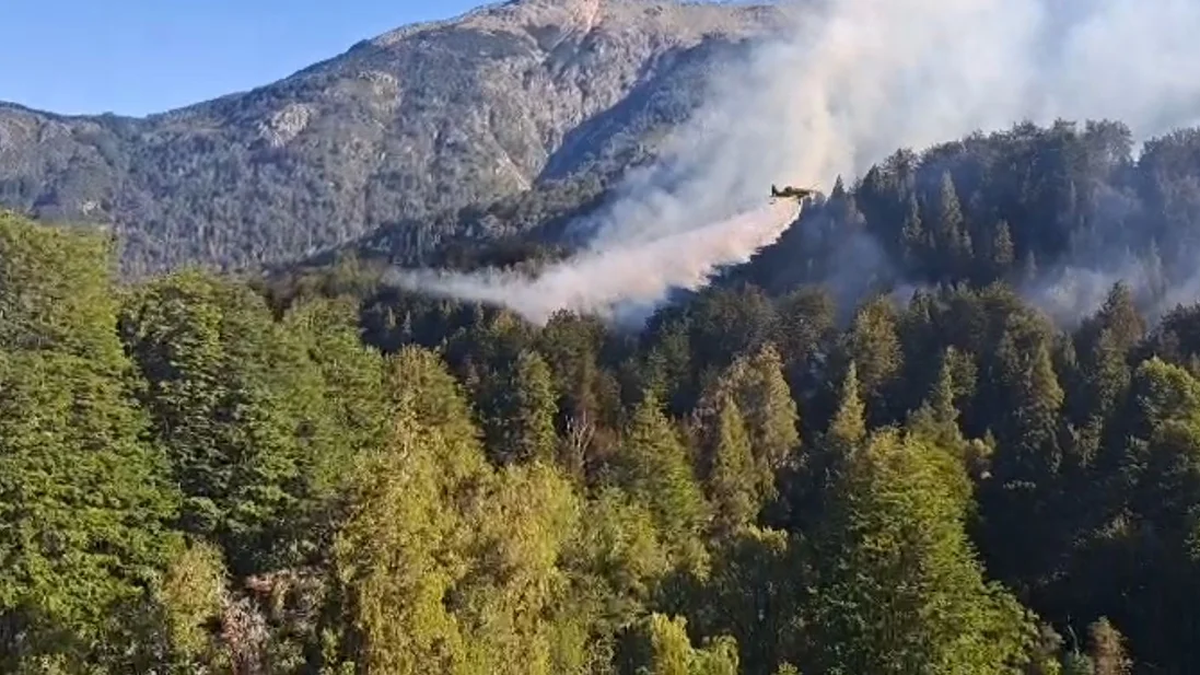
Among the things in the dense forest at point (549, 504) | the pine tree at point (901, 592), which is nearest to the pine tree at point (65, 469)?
the dense forest at point (549, 504)

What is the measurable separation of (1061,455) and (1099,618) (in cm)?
1826

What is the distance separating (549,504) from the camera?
36.6 metres

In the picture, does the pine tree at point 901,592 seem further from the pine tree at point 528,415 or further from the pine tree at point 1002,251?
the pine tree at point 1002,251

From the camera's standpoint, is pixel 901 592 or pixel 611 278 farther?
pixel 611 278

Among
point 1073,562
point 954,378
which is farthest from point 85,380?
point 954,378

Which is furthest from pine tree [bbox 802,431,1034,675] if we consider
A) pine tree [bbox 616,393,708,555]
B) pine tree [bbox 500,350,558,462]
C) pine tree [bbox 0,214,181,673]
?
pine tree [bbox 500,350,558,462]

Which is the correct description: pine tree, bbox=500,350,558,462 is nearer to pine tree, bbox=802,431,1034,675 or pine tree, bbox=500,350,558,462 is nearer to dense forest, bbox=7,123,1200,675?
dense forest, bbox=7,123,1200,675

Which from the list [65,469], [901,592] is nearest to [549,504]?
[901,592]

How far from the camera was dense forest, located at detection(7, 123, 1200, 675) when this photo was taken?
2967 cm

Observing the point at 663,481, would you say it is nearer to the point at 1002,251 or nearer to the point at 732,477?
the point at 732,477

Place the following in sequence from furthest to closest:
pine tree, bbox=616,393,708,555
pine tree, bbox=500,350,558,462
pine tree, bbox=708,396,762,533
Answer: pine tree, bbox=500,350,558,462
pine tree, bbox=708,396,762,533
pine tree, bbox=616,393,708,555

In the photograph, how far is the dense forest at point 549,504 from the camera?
29672 millimetres

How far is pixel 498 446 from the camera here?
89875 mm

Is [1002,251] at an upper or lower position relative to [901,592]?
upper
